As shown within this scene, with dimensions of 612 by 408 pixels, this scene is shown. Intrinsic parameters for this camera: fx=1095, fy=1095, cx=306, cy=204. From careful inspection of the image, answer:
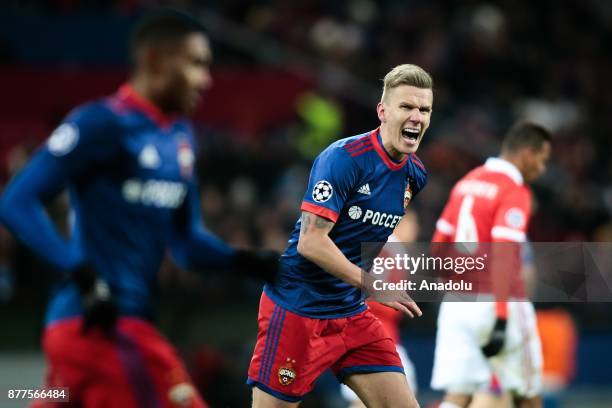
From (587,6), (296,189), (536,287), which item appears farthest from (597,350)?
(587,6)

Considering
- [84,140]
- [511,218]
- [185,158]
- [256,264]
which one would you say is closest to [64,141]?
[84,140]

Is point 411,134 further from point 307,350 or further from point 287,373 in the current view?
point 287,373

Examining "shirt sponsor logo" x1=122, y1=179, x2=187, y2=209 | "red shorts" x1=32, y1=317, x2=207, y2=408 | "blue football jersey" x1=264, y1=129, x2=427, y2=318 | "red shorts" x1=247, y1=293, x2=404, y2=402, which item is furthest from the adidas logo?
"red shorts" x1=32, y1=317, x2=207, y2=408

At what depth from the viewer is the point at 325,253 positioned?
5.18m

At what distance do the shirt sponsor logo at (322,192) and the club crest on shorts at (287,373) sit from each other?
2.74 feet

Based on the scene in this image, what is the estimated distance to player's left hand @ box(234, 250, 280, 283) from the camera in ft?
14.8

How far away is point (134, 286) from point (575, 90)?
47.8ft

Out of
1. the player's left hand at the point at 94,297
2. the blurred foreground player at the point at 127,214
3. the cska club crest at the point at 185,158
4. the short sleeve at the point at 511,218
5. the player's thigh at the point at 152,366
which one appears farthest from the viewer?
the short sleeve at the point at 511,218

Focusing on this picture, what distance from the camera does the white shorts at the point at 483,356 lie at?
24.1ft

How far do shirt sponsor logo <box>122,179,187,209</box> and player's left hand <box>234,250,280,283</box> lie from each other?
1.19 ft

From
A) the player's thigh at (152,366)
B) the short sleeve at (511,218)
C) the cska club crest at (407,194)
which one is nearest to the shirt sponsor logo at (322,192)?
the cska club crest at (407,194)

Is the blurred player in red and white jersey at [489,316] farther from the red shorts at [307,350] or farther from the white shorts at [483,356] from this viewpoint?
the red shorts at [307,350]

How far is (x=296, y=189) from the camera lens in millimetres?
12797

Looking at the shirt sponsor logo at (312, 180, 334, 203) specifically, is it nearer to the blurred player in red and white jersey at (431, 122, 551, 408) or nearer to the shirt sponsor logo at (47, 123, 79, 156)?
the shirt sponsor logo at (47, 123, 79, 156)
